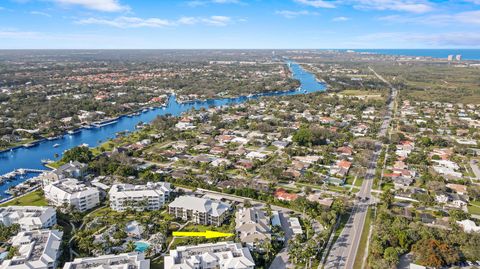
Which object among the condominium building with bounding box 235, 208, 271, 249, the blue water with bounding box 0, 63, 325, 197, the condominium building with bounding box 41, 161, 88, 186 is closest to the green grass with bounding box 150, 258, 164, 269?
the condominium building with bounding box 235, 208, 271, 249

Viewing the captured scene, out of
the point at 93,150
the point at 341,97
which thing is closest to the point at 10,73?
the point at 93,150

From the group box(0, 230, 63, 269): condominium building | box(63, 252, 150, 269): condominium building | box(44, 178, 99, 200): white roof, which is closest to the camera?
box(63, 252, 150, 269): condominium building

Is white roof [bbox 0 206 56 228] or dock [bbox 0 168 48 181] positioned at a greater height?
white roof [bbox 0 206 56 228]

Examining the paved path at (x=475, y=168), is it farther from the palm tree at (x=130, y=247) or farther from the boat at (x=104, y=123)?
the boat at (x=104, y=123)

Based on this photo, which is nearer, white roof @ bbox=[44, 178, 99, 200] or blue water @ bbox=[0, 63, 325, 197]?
white roof @ bbox=[44, 178, 99, 200]

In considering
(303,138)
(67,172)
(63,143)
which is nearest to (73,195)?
(67,172)

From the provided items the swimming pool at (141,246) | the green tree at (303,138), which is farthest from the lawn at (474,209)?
the swimming pool at (141,246)

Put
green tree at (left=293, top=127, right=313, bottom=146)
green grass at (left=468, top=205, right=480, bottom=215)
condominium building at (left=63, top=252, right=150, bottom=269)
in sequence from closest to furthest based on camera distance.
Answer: condominium building at (left=63, top=252, right=150, bottom=269)
green grass at (left=468, top=205, right=480, bottom=215)
green tree at (left=293, top=127, right=313, bottom=146)

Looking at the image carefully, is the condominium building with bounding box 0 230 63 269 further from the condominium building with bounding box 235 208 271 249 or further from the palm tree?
the condominium building with bounding box 235 208 271 249
